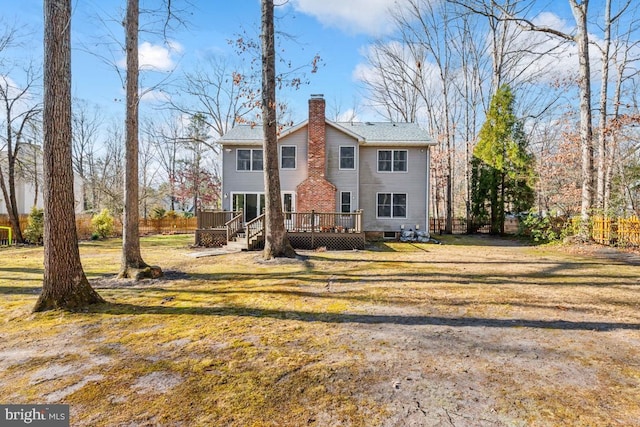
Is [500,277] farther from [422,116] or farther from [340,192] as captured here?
[422,116]

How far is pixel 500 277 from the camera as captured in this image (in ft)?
24.3

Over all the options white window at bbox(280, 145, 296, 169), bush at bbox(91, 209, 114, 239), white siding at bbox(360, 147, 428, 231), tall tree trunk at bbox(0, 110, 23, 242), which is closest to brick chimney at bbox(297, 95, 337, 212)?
white window at bbox(280, 145, 296, 169)

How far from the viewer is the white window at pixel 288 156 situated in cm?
1680

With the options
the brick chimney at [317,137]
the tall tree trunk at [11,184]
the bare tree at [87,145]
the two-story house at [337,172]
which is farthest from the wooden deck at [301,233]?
the bare tree at [87,145]

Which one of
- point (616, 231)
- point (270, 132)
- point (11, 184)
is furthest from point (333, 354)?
point (11, 184)

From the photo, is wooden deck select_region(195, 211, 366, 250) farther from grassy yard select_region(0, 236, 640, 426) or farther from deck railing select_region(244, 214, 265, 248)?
grassy yard select_region(0, 236, 640, 426)

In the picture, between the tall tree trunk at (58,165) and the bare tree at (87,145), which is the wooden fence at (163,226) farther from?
the tall tree trunk at (58,165)

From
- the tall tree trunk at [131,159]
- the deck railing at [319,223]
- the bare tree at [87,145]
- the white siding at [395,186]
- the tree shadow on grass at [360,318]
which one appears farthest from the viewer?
the bare tree at [87,145]

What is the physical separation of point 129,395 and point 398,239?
1535 cm

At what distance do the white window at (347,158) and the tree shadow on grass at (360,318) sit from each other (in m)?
12.7

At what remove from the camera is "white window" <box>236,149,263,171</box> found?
16.8 metres

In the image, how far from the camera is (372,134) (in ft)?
58.9

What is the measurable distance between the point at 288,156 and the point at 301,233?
5196mm

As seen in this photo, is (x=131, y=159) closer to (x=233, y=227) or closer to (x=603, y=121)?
(x=233, y=227)
